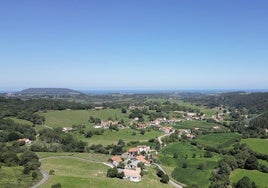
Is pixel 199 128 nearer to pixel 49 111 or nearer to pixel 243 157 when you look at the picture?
pixel 243 157

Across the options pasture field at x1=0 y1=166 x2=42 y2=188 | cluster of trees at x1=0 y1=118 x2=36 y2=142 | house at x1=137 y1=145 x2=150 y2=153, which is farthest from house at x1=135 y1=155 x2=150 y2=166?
cluster of trees at x1=0 y1=118 x2=36 y2=142

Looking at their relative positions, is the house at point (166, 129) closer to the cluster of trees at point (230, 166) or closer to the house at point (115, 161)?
the cluster of trees at point (230, 166)

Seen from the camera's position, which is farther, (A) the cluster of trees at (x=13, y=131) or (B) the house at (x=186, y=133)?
(B) the house at (x=186, y=133)

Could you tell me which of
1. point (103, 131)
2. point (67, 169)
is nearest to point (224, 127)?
point (103, 131)

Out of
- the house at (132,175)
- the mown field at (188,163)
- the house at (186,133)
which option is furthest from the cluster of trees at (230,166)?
the house at (186,133)

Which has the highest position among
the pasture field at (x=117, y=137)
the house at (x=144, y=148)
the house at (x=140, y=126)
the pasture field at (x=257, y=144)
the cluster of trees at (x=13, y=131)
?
the cluster of trees at (x=13, y=131)

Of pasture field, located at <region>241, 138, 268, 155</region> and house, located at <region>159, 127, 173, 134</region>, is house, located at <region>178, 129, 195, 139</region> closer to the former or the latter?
house, located at <region>159, 127, 173, 134</region>
